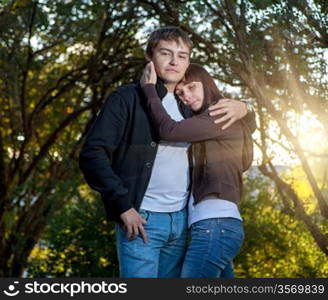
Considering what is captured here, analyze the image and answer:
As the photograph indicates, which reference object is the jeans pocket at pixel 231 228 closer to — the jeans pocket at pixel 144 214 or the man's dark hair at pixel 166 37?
the jeans pocket at pixel 144 214

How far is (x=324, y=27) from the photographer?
7.26 meters

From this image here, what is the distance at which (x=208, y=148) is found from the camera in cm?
391

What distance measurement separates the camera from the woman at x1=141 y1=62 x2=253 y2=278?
12.3 feet

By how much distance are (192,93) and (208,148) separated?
1.10ft

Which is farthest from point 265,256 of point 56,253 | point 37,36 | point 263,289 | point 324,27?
point 263,289

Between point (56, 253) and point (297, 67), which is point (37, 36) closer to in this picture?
point (56, 253)

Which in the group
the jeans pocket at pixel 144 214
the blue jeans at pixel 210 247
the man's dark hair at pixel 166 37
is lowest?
the blue jeans at pixel 210 247

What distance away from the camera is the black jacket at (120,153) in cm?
380

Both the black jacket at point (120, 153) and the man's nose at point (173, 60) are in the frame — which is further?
the man's nose at point (173, 60)

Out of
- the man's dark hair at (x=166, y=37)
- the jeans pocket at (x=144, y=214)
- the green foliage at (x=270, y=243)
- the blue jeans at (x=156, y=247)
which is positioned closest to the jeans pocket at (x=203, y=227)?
the blue jeans at (x=156, y=247)

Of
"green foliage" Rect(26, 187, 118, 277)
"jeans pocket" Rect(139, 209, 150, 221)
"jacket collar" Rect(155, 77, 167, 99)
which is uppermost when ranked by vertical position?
"green foliage" Rect(26, 187, 118, 277)

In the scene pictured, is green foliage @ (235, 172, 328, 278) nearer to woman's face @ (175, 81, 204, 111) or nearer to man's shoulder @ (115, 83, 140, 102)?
woman's face @ (175, 81, 204, 111)

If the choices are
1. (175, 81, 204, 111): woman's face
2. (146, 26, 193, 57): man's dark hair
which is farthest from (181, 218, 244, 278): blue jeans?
(146, 26, 193, 57): man's dark hair

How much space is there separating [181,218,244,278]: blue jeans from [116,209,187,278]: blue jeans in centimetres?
9
